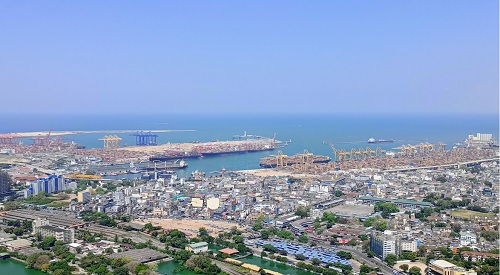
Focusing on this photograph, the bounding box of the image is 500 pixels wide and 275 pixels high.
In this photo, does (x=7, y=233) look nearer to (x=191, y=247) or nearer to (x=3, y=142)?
(x=191, y=247)

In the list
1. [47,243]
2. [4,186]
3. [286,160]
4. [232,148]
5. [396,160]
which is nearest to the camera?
[47,243]

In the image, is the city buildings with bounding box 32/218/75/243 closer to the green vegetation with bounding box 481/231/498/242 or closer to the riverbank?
A: the riverbank

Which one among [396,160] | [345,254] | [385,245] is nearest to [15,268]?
[345,254]

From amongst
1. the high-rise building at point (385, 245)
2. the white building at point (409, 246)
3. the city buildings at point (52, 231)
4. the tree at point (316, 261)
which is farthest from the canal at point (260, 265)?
the city buildings at point (52, 231)

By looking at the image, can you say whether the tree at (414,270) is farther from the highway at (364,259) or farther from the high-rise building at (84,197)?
the high-rise building at (84,197)

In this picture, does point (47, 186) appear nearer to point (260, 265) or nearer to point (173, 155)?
point (260, 265)

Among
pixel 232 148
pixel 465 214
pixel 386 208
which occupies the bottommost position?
pixel 465 214

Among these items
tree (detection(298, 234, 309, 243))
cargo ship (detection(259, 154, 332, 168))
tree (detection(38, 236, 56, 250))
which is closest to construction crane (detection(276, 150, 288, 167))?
cargo ship (detection(259, 154, 332, 168))
